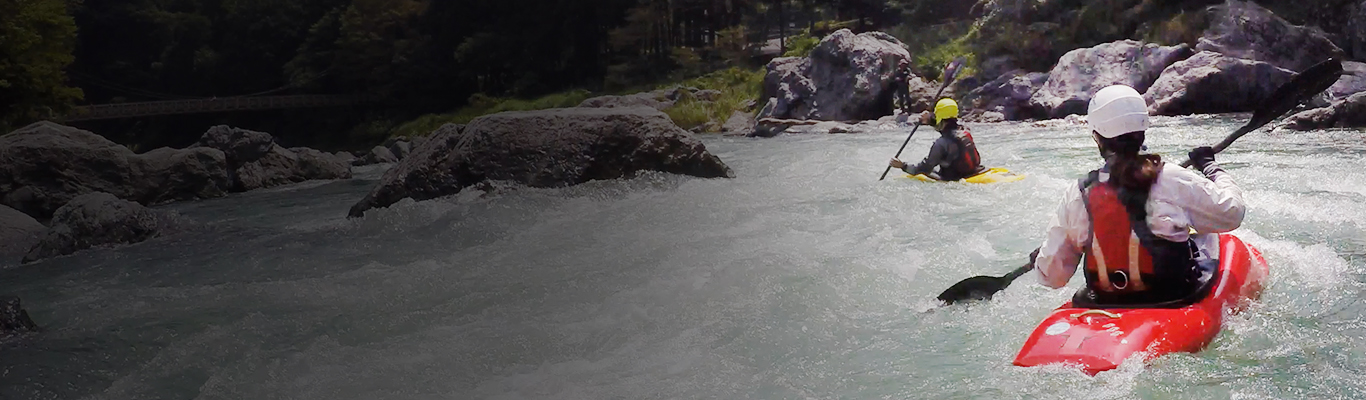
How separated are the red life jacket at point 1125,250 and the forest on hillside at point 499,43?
51.9 feet

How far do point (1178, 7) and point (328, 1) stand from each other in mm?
23037

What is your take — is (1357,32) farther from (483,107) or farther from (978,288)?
(483,107)

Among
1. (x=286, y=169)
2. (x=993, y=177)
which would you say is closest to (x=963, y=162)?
(x=993, y=177)

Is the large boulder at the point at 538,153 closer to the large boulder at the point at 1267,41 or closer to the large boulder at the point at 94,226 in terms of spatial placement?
the large boulder at the point at 94,226

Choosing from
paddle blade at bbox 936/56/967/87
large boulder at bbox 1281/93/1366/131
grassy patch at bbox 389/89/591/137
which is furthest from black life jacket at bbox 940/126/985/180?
grassy patch at bbox 389/89/591/137

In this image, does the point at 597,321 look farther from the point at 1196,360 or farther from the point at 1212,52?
the point at 1212,52

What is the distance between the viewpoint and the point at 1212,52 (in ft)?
45.6

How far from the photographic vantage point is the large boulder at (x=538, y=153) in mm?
7391

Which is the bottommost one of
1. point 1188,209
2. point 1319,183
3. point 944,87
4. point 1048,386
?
point 944,87

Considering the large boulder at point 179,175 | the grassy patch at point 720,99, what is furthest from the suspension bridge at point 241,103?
the large boulder at point 179,175

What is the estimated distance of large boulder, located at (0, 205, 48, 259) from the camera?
268 inches

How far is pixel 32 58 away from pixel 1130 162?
38.1 ft

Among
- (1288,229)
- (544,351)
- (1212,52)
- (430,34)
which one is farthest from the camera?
(430,34)

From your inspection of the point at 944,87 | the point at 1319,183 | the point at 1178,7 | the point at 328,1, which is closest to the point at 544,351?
the point at 1319,183
